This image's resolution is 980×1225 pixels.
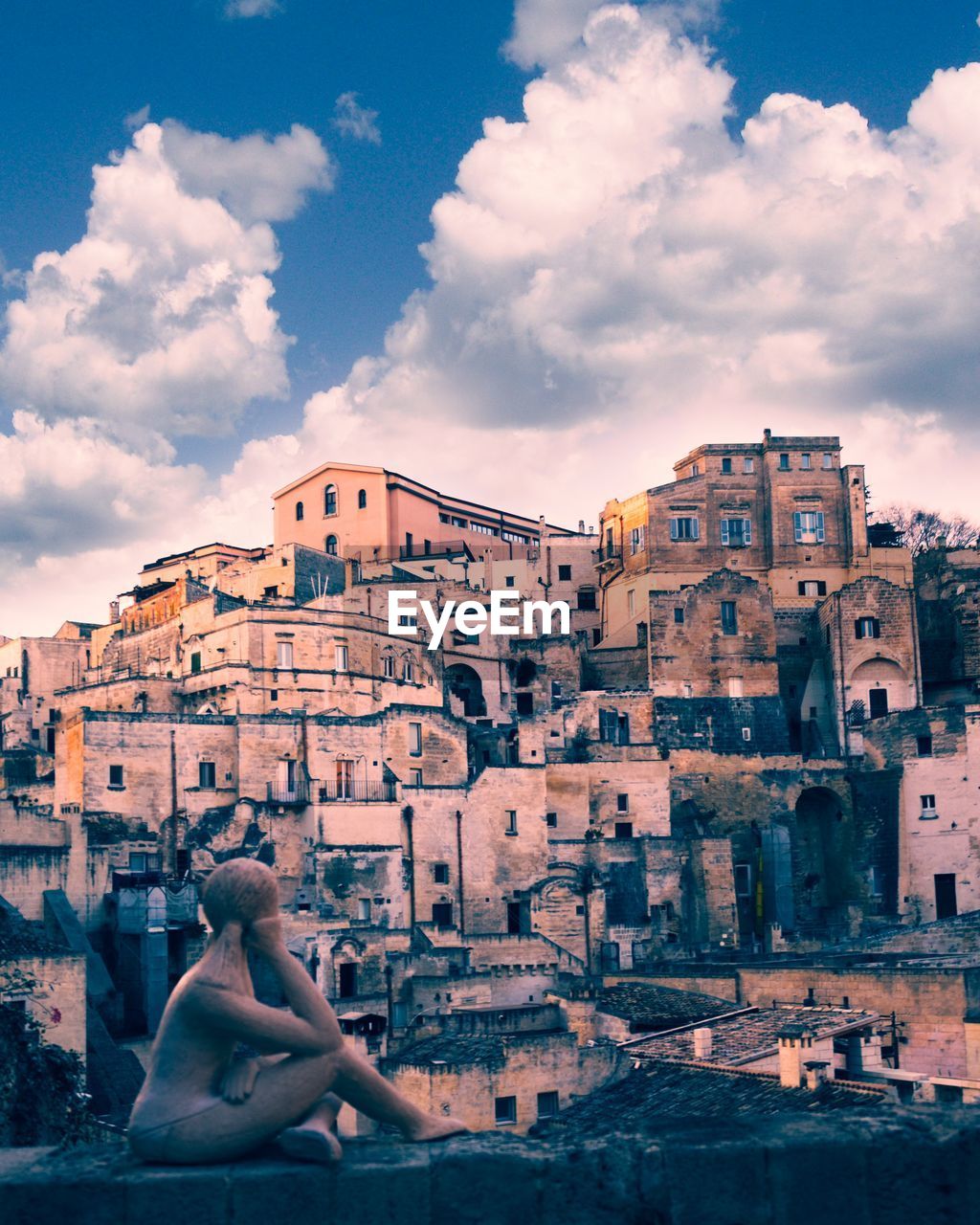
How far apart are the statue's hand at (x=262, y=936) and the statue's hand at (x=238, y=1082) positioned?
500 mm

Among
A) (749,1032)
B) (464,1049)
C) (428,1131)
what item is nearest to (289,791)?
(464,1049)

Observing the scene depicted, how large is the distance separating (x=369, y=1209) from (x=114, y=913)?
1305 inches

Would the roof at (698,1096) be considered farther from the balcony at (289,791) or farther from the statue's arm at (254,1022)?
the statue's arm at (254,1022)

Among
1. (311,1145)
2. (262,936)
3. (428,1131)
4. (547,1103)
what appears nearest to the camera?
(311,1145)

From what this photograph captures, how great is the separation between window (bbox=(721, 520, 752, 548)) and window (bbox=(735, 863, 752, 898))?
49.2ft

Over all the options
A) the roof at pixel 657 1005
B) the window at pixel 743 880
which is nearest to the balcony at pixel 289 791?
the roof at pixel 657 1005

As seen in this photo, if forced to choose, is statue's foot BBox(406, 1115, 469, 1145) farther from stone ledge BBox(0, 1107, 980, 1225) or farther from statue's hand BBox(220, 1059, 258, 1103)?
statue's hand BBox(220, 1059, 258, 1103)

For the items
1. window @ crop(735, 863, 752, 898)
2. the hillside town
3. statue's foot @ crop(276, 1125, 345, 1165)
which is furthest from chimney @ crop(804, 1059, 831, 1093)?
window @ crop(735, 863, 752, 898)

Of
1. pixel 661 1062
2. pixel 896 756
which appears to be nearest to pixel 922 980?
pixel 661 1062

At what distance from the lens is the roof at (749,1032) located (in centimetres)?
2880

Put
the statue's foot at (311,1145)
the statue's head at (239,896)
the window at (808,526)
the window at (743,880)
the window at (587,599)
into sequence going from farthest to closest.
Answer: the window at (587,599)
the window at (808,526)
the window at (743,880)
the statue's head at (239,896)
the statue's foot at (311,1145)

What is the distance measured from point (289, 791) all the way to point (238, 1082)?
39.3 metres

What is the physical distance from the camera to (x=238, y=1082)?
622cm

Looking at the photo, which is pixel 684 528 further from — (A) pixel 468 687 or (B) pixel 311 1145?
(B) pixel 311 1145
